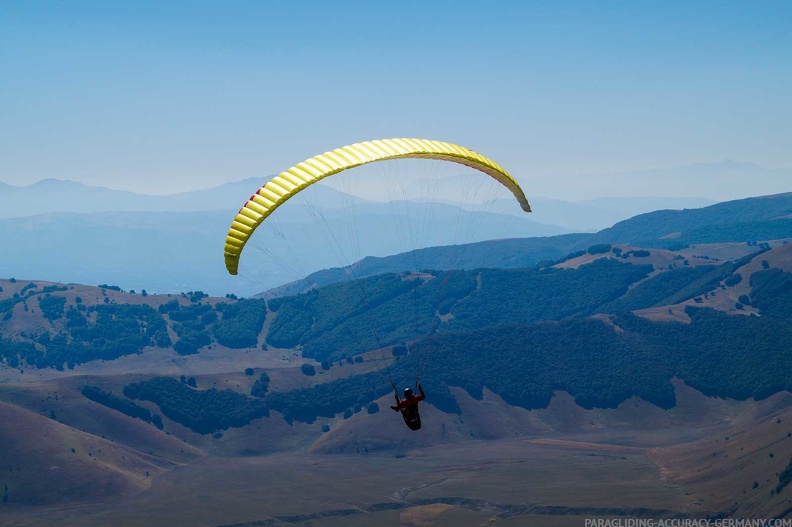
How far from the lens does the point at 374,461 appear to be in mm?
162125

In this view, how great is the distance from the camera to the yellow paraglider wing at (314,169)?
128 feet

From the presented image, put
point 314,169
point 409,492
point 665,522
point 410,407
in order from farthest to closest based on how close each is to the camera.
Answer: point 409,492 → point 665,522 → point 410,407 → point 314,169

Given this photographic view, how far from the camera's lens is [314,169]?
4038 centimetres

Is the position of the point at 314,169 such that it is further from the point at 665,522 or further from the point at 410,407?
the point at 665,522

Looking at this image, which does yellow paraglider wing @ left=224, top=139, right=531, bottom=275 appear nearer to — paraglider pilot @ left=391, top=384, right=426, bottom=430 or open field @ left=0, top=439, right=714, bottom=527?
paraglider pilot @ left=391, top=384, right=426, bottom=430

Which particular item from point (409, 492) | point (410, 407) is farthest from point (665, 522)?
point (410, 407)

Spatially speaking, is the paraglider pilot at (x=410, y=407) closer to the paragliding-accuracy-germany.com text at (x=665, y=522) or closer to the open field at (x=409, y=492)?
the paragliding-accuracy-germany.com text at (x=665, y=522)

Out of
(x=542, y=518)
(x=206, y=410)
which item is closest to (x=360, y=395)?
(x=206, y=410)

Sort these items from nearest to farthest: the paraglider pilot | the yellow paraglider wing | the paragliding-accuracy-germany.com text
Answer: the yellow paraglider wing, the paraglider pilot, the paragliding-accuracy-germany.com text

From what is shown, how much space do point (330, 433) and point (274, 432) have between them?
14141mm

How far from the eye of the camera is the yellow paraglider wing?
39066mm

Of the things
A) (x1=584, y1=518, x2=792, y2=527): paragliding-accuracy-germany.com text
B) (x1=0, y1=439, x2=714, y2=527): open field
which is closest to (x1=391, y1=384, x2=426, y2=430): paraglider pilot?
(x1=584, y1=518, x2=792, y2=527): paragliding-accuracy-germany.com text

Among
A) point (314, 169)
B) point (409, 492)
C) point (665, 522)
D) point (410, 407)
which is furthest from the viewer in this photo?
point (409, 492)

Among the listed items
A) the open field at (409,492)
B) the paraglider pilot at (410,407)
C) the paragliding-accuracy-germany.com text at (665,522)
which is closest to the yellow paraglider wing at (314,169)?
the paraglider pilot at (410,407)
